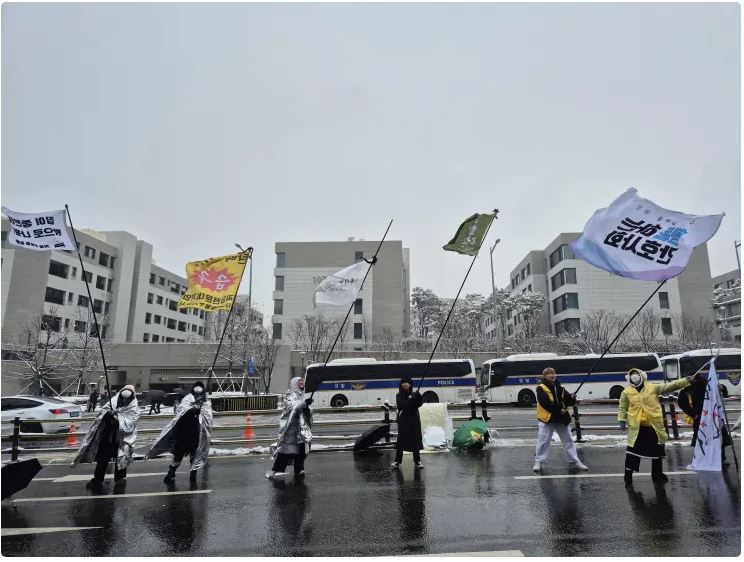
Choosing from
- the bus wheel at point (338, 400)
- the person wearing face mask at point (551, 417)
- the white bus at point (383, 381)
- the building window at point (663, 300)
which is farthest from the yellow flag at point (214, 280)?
the building window at point (663, 300)

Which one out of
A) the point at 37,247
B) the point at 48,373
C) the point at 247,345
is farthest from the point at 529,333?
the point at 37,247

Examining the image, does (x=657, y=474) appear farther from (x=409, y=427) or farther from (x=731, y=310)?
(x=731, y=310)

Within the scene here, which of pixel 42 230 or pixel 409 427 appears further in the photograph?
pixel 42 230

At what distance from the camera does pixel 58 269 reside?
54438 mm

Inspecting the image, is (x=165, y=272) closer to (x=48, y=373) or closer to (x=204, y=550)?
(x=48, y=373)

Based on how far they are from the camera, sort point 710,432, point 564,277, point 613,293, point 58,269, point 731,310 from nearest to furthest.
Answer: point 710,432
point 58,269
point 613,293
point 564,277
point 731,310

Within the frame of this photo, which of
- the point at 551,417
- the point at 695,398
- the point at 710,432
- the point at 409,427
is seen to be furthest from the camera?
the point at 409,427

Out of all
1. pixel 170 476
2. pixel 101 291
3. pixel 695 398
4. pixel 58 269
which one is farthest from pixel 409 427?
pixel 101 291

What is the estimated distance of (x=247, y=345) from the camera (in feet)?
146

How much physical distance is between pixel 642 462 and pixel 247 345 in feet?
130

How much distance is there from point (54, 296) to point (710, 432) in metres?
61.5

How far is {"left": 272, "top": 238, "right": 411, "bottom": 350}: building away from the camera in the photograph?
2426 inches

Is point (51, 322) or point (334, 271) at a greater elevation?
point (334, 271)

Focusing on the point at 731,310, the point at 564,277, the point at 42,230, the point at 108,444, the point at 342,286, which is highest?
the point at 564,277
